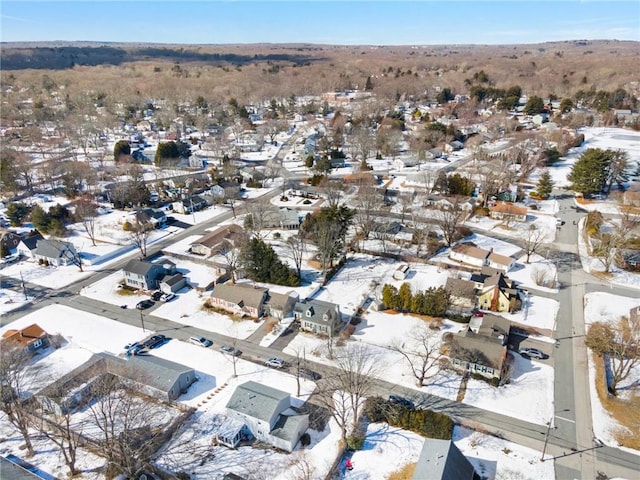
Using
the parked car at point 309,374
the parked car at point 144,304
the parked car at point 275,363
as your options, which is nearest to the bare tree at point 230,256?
the parked car at point 144,304

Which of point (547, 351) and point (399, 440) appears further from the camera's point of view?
point (547, 351)

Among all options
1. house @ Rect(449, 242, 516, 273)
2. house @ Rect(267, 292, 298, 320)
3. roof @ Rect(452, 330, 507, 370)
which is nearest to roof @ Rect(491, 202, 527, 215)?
house @ Rect(449, 242, 516, 273)

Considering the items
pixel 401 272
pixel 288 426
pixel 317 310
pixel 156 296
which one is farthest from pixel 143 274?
pixel 401 272

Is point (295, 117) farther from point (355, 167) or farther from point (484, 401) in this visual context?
point (484, 401)

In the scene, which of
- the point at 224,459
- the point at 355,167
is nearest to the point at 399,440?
the point at 224,459

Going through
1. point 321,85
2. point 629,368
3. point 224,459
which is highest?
point 321,85

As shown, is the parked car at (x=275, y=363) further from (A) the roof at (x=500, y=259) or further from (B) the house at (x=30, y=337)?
(A) the roof at (x=500, y=259)

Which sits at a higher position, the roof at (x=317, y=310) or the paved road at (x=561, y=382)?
the roof at (x=317, y=310)
